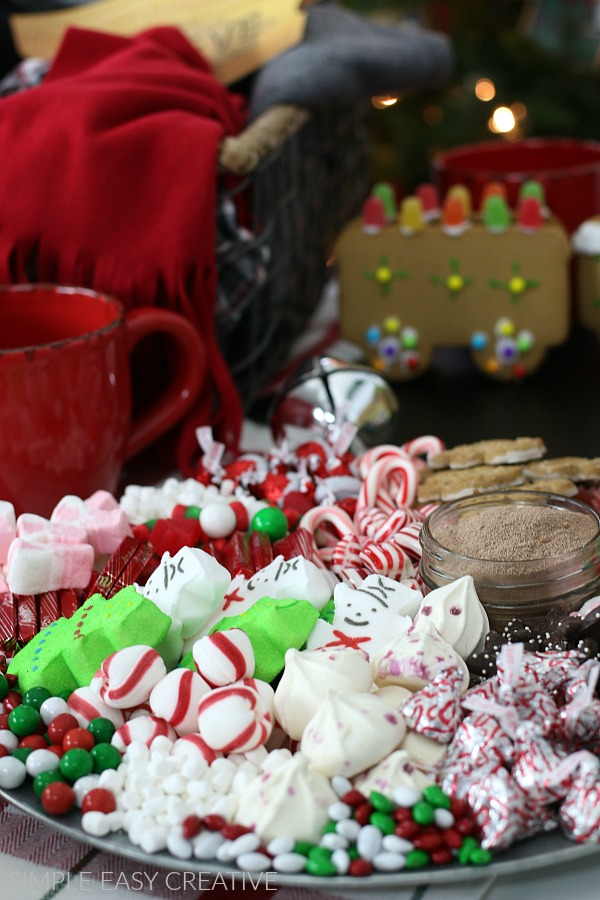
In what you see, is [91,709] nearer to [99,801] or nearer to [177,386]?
[99,801]

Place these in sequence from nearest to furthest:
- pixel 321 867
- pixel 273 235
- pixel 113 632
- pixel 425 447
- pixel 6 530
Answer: pixel 321 867, pixel 113 632, pixel 6 530, pixel 425 447, pixel 273 235

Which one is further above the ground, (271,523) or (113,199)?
(113,199)

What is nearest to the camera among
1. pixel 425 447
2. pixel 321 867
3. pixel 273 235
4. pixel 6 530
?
pixel 321 867

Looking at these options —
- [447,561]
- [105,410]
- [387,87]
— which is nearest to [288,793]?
[447,561]

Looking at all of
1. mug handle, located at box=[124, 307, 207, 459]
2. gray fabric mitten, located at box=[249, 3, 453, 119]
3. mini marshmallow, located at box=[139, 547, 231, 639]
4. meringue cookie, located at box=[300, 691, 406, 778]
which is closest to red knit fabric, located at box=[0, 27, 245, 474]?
mug handle, located at box=[124, 307, 207, 459]

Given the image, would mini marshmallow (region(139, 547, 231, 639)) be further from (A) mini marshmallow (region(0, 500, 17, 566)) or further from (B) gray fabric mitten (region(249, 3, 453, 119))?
(B) gray fabric mitten (region(249, 3, 453, 119))

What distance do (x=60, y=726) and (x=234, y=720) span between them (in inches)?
3.4

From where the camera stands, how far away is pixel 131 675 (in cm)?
47

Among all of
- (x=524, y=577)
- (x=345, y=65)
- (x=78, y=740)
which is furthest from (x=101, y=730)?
(x=345, y=65)

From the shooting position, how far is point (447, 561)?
534mm

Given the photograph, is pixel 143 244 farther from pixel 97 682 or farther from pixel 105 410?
pixel 97 682

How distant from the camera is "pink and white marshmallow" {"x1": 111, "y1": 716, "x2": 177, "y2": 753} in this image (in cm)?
46

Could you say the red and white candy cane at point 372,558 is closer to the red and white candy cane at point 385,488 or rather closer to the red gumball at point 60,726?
the red and white candy cane at point 385,488

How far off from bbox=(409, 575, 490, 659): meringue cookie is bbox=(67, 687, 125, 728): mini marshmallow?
0.49ft
